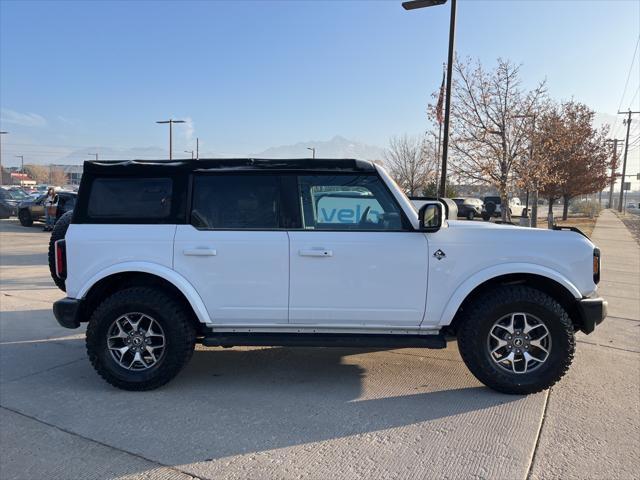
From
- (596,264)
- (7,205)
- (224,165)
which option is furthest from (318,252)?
(7,205)

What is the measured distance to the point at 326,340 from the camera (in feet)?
13.1

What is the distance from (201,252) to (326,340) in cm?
126

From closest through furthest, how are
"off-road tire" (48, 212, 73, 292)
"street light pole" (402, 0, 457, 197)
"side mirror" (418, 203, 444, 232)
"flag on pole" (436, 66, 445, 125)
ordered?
"side mirror" (418, 203, 444, 232) → "off-road tire" (48, 212, 73, 292) → "street light pole" (402, 0, 457, 197) → "flag on pole" (436, 66, 445, 125)

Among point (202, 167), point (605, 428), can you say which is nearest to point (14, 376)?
point (202, 167)

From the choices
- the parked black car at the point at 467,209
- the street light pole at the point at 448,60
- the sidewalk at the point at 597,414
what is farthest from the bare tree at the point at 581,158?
the sidewalk at the point at 597,414

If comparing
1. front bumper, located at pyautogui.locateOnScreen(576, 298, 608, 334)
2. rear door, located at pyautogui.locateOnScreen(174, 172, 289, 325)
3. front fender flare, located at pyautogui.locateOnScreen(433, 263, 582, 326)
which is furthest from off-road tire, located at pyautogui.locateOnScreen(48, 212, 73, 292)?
front bumper, located at pyautogui.locateOnScreen(576, 298, 608, 334)

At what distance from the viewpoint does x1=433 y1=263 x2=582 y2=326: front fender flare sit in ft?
12.7

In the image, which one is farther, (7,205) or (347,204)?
(7,205)

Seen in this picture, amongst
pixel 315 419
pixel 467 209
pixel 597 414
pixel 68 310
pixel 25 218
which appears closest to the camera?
pixel 315 419

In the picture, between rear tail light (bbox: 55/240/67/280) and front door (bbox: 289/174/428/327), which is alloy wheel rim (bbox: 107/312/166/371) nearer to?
rear tail light (bbox: 55/240/67/280)

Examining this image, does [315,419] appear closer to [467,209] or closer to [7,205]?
[7,205]

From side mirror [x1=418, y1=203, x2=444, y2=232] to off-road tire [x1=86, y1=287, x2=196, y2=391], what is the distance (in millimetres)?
2151

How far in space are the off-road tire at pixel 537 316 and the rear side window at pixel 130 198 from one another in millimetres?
2760

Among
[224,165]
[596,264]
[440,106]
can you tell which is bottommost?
[596,264]
